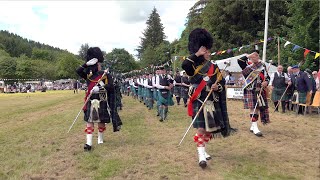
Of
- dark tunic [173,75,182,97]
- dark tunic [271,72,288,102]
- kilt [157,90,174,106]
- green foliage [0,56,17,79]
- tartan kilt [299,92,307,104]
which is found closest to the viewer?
kilt [157,90,174,106]

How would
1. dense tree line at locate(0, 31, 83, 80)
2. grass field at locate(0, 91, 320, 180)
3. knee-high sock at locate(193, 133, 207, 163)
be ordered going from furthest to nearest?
dense tree line at locate(0, 31, 83, 80) < knee-high sock at locate(193, 133, 207, 163) < grass field at locate(0, 91, 320, 180)

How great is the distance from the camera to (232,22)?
34594mm

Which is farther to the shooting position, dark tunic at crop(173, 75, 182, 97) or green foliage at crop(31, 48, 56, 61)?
green foliage at crop(31, 48, 56, 61)

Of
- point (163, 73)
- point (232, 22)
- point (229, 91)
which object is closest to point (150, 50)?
point (232, 22)

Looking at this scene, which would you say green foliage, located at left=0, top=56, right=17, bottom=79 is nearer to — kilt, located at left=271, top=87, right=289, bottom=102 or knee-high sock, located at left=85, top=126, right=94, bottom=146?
kilt, located at left=271, top=87, right=289, bottom=102

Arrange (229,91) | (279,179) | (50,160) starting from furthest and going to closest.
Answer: (229,91) < (50,160) < (279,179)

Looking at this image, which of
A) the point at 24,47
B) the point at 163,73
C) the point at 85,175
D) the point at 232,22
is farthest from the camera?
the point at 24,47

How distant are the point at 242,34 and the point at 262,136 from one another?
2590 centimetres

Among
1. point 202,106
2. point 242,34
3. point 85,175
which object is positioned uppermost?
point 242,34

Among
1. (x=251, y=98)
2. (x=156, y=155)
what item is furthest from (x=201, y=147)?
(x=251, y=98)

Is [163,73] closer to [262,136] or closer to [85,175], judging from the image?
[262,136]

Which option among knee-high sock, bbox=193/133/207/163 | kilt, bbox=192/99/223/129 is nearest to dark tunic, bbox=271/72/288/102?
kilt, bbox=192/99/223/129

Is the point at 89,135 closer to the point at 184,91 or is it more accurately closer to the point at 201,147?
the point at 201,147

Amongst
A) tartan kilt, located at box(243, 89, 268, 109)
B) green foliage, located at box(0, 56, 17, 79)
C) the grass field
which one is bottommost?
the grass field
